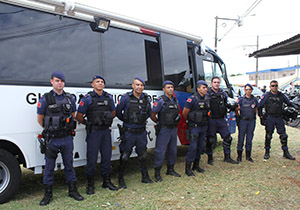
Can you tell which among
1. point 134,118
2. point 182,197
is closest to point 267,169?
→ point 182,197

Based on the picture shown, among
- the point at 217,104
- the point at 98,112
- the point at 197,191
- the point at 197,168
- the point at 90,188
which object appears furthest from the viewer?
the point at 217,104

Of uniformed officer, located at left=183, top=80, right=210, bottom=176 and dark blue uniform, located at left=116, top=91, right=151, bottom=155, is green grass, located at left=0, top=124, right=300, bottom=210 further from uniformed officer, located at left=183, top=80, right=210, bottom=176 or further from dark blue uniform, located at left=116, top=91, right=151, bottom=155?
dark blue uniform, located at left=116, top=91, right=151, bottom=155

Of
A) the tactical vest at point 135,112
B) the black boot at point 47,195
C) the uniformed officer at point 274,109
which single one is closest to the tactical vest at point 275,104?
the uniformed officer at point 274,109

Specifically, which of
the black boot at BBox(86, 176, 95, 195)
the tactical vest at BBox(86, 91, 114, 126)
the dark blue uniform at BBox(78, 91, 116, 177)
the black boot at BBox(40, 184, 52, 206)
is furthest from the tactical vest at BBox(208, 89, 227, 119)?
the black boot at BBox(40, 184, 52, 206)

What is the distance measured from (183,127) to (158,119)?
1.14m

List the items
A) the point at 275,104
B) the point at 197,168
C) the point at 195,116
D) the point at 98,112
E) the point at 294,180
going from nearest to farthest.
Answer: the point at 98,112 < the point at 294,180 < the point at 195,116 < the point at 197,168 < the point at 275,104

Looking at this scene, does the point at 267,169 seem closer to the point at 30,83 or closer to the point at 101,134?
the point at 101,134

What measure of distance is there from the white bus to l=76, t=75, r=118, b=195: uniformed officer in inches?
11.2

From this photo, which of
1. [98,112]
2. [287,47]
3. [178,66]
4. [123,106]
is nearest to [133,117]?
[123,106]

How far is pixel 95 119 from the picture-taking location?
3762 millimetres

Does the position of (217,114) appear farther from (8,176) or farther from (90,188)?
(8,176)

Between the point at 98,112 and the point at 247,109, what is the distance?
3.53m

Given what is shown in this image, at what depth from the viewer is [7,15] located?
333cm

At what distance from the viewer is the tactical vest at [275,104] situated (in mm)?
5820
